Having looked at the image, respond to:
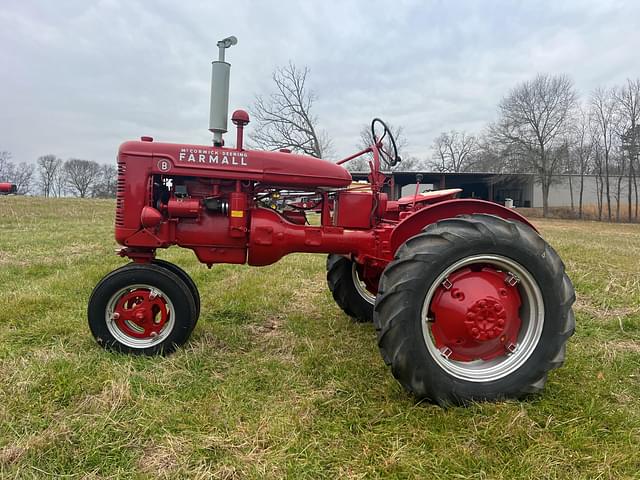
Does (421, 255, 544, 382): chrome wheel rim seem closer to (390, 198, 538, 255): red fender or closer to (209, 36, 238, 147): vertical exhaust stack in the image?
(390, 198, 538, 255): red fender

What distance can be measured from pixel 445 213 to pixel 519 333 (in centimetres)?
88

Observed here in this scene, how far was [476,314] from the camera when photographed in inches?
89.7

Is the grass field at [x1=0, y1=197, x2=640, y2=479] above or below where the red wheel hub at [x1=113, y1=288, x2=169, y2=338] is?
below

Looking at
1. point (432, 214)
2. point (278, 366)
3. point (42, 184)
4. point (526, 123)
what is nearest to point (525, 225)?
point (432, 214)

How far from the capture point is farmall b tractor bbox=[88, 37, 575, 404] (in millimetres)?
2203

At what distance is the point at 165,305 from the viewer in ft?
9.34

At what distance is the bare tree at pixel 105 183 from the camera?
52.8 metres

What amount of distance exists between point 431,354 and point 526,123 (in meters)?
Answer: 38.6

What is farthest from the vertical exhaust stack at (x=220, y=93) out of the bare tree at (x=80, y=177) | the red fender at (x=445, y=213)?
the bare tree at (x=80, y=177)

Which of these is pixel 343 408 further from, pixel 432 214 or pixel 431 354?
pixel 432 214

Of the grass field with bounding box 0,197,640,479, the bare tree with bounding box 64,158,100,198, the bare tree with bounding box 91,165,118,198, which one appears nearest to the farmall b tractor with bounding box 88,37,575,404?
the grass field with bounding box 0,197,640,479

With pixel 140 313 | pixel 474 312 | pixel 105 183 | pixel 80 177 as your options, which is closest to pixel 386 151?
pixel 474 312

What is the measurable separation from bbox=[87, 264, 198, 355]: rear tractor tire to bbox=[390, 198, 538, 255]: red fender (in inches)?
61.8

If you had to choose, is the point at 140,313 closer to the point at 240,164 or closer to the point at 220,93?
the point at 240,164
